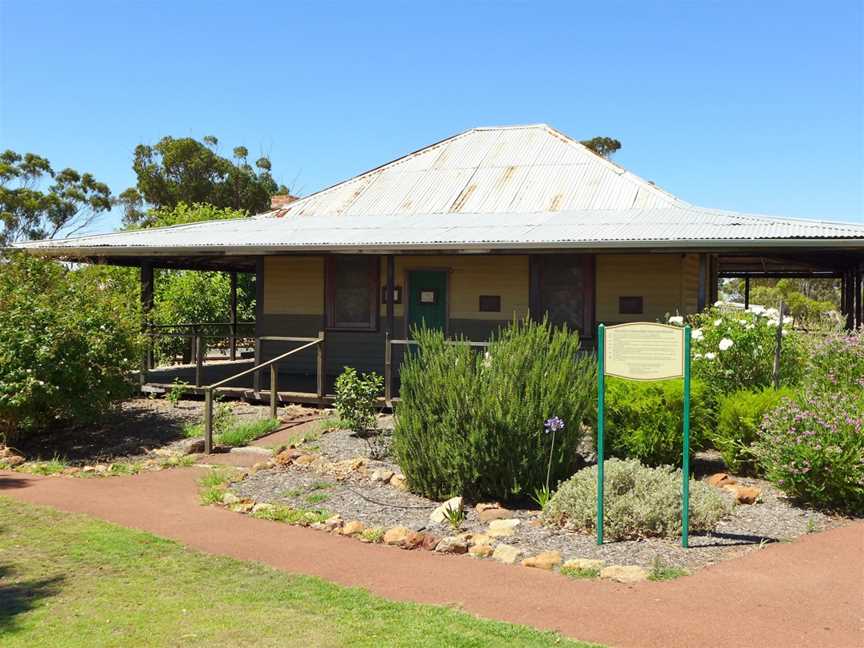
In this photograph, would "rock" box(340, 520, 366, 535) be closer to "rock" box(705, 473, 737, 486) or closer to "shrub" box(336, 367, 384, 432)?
"rock" box(705, 473, 737, 486)

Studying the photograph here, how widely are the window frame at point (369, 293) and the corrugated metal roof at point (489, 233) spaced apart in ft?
2.22

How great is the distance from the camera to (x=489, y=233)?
43.8 ft

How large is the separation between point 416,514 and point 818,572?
355cm

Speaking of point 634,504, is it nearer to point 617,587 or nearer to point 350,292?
point 617,587

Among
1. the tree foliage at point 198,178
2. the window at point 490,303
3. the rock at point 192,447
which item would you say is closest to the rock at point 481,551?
the rock at point 192,447

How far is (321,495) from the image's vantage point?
8.41 m

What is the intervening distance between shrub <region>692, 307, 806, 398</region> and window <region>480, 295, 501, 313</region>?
5636 mm

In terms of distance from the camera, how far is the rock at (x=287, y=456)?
9.84 meters

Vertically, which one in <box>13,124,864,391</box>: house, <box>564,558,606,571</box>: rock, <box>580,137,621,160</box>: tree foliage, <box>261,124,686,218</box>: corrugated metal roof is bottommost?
<box>564,558,606,571</box>: rock

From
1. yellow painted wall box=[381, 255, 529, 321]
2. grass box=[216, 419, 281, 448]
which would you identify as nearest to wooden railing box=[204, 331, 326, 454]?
grass box=[216, 419, 281, 448]

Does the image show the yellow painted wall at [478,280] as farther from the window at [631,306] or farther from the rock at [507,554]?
the rock at [507,554]

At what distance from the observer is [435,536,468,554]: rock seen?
6.66 meters

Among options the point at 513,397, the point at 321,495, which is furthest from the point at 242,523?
the point at 513,397

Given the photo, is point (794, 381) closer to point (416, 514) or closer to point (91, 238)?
point (416, 514)
